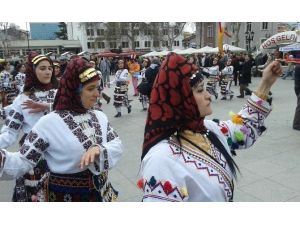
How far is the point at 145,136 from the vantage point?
64.5 inches

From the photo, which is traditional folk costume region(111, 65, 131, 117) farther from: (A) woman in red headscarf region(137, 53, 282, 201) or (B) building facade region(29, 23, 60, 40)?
(B) building facade region(29, 23, 60, 40)

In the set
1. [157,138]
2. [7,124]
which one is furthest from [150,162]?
[7,124]

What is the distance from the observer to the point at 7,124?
119 inches

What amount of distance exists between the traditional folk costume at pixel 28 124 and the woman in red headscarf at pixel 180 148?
124cm

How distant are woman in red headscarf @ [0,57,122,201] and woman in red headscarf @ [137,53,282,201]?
72cm

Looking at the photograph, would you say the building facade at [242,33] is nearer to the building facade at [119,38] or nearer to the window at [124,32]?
the building facade at [119,38]

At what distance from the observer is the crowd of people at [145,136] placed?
1522mm

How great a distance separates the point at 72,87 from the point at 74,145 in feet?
1.35

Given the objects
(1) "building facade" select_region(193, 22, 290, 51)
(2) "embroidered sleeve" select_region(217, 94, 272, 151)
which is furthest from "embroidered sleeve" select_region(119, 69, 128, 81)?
(1) "building facade" select_region(193, 22, 290, 51)

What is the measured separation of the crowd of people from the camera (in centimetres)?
152

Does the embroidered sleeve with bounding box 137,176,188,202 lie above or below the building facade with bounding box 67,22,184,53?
below

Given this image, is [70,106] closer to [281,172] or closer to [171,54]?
[171,54]

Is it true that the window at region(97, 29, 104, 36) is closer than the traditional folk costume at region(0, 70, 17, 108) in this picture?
No
